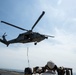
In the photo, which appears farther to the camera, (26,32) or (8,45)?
(8,45)

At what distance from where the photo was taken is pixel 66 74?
7883 mm

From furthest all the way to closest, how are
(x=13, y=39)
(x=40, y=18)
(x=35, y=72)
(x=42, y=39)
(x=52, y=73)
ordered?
(x=13, y=39) < (x=42, y=39) < (x=40, y=18) < (x=35, y=72) < (x=52, y=73)

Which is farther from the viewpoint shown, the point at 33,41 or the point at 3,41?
the point at 3,41

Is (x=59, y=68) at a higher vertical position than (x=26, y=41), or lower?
lower

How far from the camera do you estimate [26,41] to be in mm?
24281

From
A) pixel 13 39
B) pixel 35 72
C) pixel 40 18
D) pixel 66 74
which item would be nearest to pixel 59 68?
pixel 66 74

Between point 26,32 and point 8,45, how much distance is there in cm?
605

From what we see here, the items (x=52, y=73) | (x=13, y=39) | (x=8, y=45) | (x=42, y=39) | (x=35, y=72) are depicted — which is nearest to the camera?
(x=52, y=73)

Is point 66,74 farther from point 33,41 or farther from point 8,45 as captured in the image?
point 8,45

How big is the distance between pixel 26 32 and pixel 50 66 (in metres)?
17.6

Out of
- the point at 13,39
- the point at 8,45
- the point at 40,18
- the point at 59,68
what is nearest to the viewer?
the point at 59,68

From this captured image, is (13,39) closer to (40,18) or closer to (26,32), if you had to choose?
(26,32)

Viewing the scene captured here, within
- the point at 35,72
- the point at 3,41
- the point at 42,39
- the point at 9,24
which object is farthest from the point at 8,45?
the point at 35,72

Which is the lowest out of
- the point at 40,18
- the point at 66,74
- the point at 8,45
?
the point at 66,74
